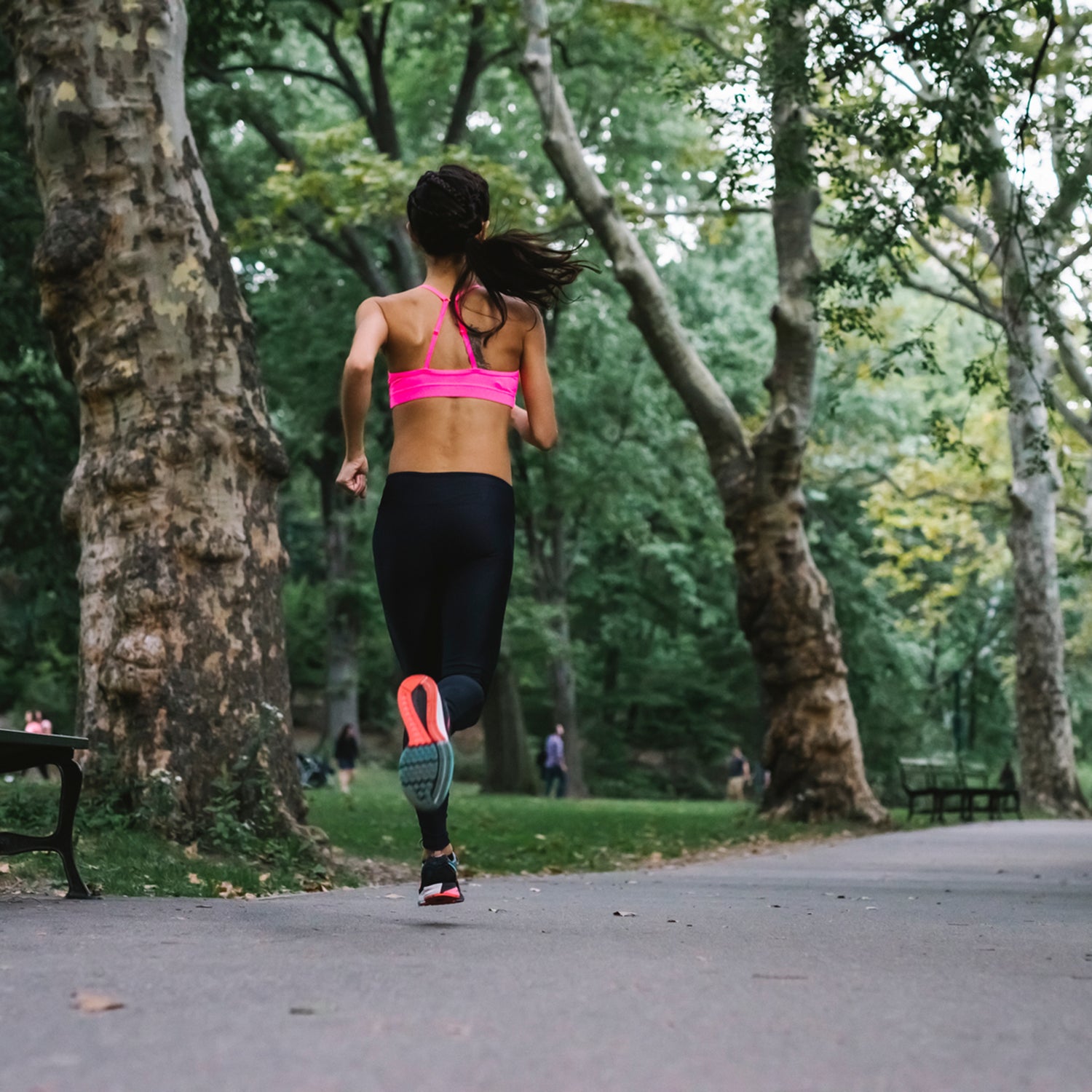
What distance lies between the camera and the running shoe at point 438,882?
17.8ft

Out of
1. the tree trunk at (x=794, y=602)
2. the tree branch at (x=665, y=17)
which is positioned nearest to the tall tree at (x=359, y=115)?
the tree branch at (x=665, y=17)

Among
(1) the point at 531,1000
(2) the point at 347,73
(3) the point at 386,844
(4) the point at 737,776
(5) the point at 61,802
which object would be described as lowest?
(4) the point at 737,776

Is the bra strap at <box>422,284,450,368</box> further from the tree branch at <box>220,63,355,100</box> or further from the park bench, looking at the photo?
the tree branch at <box>220,63,355,100</box>

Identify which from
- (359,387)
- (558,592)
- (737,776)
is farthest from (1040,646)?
(359,387)

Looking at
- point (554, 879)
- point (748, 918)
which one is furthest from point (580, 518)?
point (748, 918)

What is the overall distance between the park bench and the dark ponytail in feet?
7.40

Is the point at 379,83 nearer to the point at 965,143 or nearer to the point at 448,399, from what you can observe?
the point at 965,143

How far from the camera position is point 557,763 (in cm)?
3716

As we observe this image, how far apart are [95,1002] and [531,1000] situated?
91 cm

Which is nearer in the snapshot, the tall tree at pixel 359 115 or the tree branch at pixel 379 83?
the tall tree at pixel 359 115

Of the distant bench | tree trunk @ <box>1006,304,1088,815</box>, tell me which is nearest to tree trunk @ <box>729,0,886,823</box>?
the distant bench

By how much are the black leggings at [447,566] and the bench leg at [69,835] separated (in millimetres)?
1730

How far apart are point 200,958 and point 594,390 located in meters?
30.3

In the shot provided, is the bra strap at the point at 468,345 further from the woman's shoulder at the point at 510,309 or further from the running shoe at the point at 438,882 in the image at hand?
the running shoe at the point at 438,882
